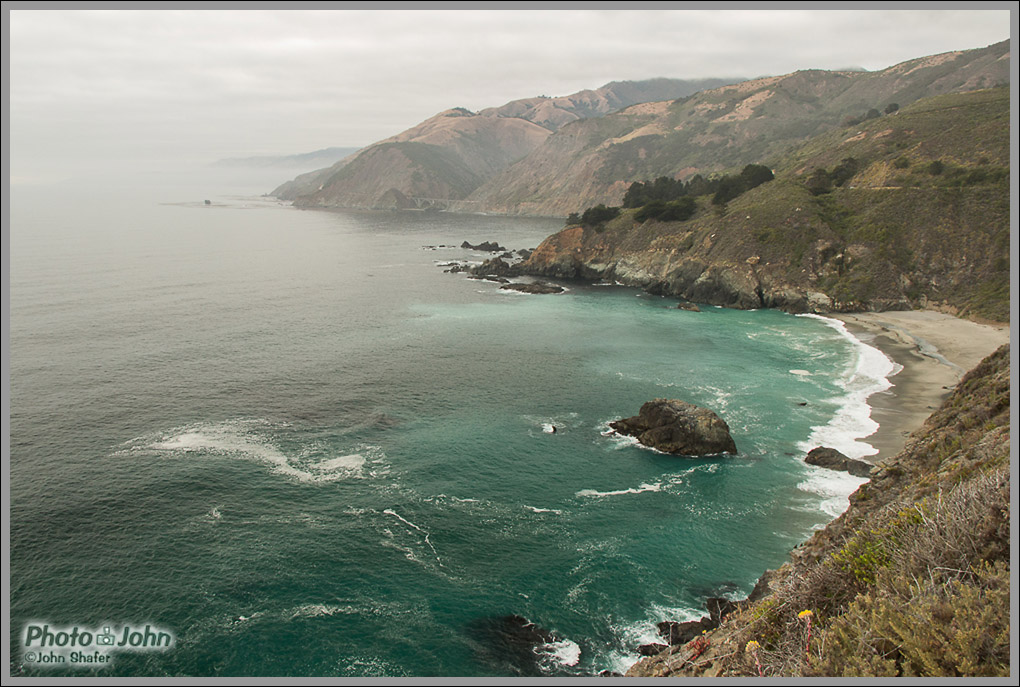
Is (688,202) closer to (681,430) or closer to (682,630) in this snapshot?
(681,430)

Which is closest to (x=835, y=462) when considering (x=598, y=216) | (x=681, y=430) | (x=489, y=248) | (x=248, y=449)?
(x=681, y=430)

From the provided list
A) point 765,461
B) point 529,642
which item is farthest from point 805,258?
point 529,642

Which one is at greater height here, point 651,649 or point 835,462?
point 835,462

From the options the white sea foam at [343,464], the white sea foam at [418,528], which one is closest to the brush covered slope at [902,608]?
the white sea foam at [418,528]

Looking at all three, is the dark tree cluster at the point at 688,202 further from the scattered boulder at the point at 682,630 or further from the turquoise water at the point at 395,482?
the scattered boulder at the point at 682,630

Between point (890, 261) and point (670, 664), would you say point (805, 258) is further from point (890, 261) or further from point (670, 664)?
point (670, 664)

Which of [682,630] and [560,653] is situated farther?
[682,630]
